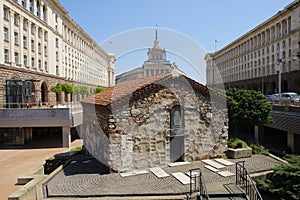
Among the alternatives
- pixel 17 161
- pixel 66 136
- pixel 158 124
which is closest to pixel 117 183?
pixel 158 124

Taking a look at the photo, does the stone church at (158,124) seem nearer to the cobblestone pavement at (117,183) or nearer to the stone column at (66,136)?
the cobblestone pavement at (117,183)

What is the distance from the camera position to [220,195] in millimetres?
8086

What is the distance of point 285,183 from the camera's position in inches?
314

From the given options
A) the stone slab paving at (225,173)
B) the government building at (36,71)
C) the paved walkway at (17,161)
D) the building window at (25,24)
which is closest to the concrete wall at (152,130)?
the stone slab paving at (225,173)

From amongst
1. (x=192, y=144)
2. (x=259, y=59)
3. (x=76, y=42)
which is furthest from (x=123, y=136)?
(x=259, y=59)

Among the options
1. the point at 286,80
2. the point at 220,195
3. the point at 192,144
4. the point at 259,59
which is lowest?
the point at 220,195

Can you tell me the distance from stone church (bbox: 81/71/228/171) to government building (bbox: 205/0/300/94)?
2497 cm

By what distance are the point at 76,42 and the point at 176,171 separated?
53889 millimetres

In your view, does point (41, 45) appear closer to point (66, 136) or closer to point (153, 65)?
point (153, 65)

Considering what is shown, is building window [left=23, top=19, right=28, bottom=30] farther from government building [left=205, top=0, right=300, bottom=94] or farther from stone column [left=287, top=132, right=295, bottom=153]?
stone column [left=287, top=132, right=295, bottom=153]

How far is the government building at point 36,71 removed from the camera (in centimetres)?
2022

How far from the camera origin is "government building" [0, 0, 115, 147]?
20.2 meters

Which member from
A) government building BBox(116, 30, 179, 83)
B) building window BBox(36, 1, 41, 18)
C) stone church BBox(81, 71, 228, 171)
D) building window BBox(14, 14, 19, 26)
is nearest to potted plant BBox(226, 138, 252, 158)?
stone church BBox(81, 71, 228, 171)

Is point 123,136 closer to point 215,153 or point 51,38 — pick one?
point 215,153
